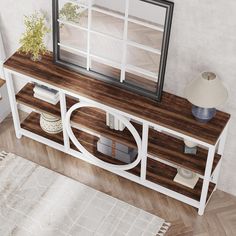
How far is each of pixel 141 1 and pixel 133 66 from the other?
58 cm

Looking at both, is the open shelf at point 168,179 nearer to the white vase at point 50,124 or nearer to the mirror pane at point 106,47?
the white vase at point 50,124

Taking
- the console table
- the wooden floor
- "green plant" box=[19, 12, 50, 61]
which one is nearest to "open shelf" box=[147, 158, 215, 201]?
the console table

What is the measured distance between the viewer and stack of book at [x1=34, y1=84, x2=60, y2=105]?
196 inches

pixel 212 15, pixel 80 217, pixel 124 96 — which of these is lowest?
pixel 80 217

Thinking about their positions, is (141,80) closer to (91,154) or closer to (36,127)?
(91,154)

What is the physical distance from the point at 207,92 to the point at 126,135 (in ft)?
3.54

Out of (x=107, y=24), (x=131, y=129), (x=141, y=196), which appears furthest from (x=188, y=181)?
(x=107, y=24)

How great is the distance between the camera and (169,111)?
4.30 metres

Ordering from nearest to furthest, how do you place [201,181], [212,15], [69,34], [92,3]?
[212,15] → [92,3] → [69,34] → [201,181]

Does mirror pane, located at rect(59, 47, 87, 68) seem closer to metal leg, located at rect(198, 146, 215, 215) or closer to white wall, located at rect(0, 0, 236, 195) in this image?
white wall, located at rect(0, 0, 236, 195)

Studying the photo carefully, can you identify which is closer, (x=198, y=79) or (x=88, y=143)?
(x=198, y=79)

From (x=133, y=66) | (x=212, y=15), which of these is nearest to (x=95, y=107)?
(x=133, y=66)

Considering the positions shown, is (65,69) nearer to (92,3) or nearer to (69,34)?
(69,34)

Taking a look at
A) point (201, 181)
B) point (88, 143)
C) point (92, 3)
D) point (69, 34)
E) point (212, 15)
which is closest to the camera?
point (212, 15)
